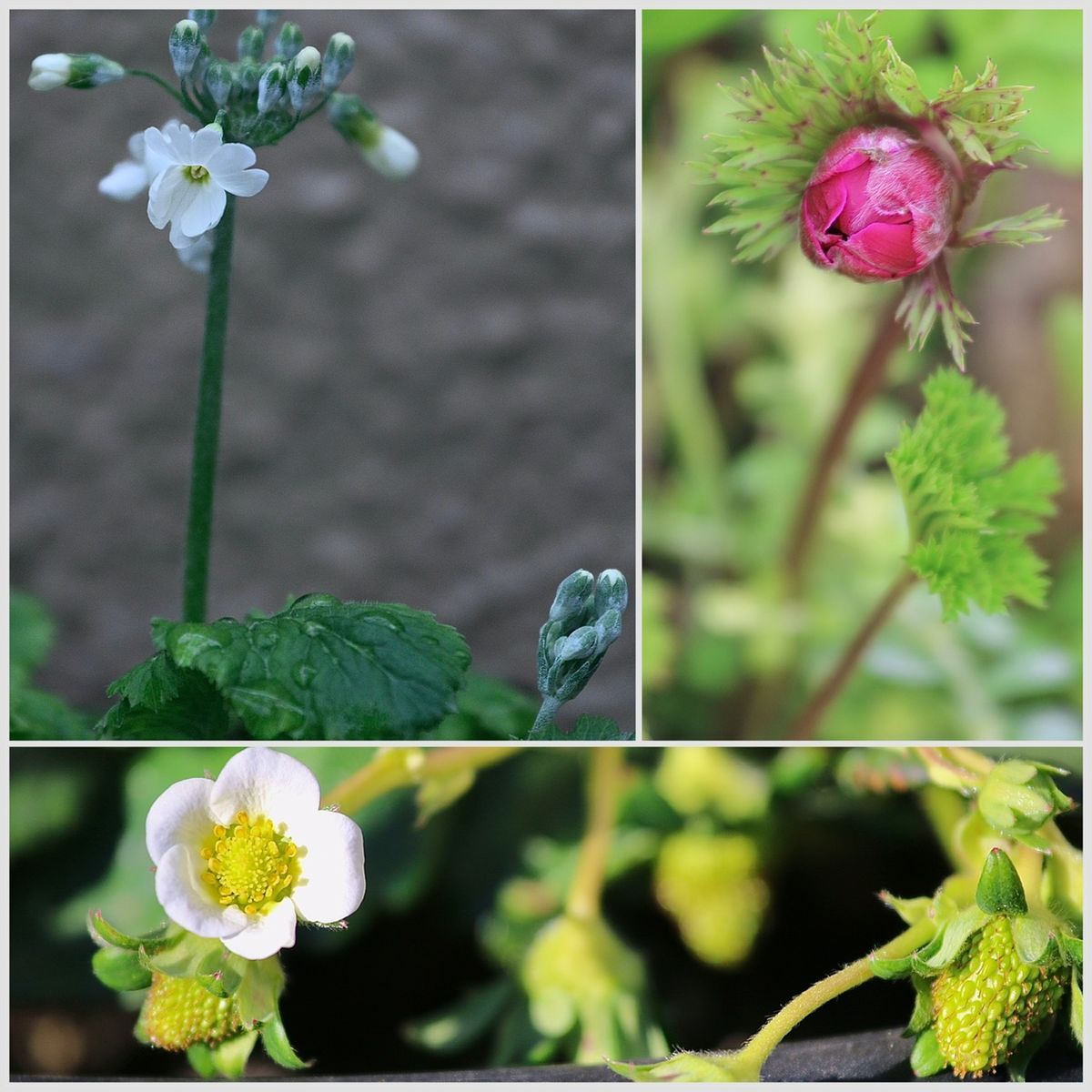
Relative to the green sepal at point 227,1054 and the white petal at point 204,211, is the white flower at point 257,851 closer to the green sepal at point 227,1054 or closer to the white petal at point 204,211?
the green sepal at point 227,1054

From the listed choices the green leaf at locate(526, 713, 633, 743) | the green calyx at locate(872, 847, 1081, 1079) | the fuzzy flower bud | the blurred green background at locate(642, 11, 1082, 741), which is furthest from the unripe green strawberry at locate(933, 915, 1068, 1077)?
the fuzzy flower bud

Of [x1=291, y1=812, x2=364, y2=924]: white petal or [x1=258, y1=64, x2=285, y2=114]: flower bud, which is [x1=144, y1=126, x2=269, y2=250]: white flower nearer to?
[x1=258, y1=64, x2=285, y2=114]: flower bud

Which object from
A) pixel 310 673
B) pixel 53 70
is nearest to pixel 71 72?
pixel 53 70

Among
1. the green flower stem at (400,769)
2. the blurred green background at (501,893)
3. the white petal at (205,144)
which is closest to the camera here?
the white petal at (205,144)

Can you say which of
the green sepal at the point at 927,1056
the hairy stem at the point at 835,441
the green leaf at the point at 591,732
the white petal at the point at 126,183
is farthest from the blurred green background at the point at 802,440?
the white petal at the point at 126,183

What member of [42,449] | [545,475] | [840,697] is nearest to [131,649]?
[42,449]

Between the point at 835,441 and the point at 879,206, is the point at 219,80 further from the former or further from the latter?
the point at 835,441
